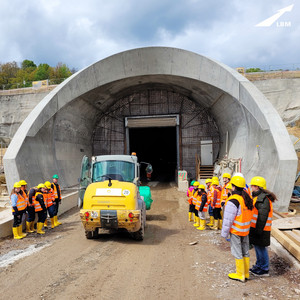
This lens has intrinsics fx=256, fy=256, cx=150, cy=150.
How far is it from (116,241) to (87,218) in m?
1.24

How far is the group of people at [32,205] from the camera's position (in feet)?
24.3

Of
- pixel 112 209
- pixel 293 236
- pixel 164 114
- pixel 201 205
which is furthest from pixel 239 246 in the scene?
pixel 164 114

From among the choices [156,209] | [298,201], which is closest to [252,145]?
[298,201]

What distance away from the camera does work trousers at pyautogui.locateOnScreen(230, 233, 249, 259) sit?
4.48 metres

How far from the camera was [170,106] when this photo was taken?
866 inches

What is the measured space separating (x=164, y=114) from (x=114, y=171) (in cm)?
1514

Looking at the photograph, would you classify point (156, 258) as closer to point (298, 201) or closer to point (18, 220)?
point (18, 220)

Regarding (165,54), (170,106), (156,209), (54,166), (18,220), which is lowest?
(156,209)

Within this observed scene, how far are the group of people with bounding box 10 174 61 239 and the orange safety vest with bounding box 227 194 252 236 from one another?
19.8 ft

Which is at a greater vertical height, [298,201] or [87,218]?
[87,218]

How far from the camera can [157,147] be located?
39.9 meters

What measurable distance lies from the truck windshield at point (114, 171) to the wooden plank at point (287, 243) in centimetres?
411

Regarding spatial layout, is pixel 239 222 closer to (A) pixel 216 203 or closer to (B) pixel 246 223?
(B) pixel 246 223

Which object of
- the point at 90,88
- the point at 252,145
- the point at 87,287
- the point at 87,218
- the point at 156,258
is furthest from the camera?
the point at 90,88
